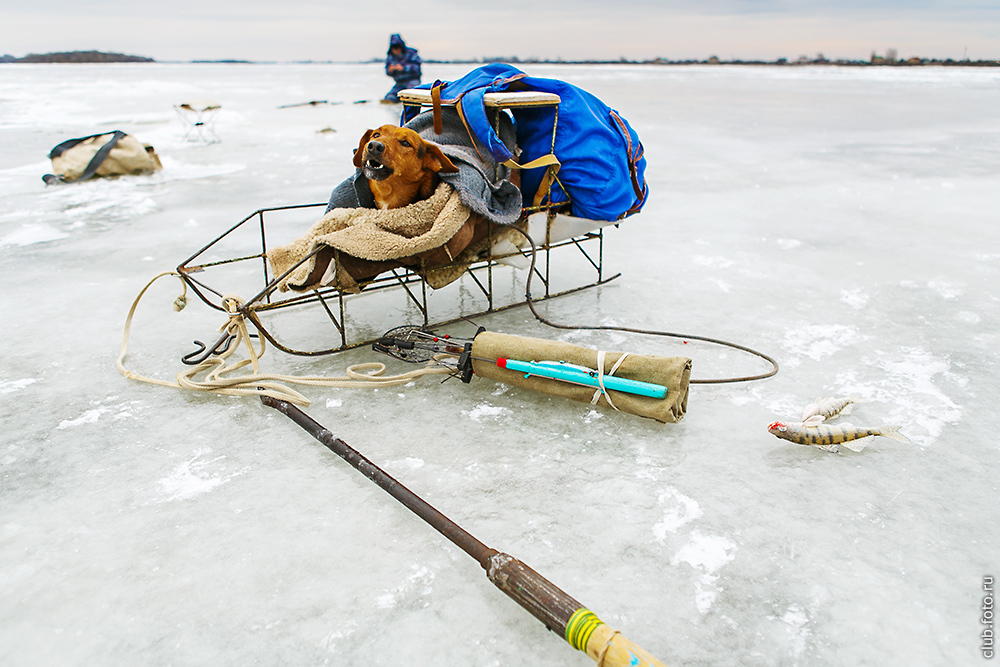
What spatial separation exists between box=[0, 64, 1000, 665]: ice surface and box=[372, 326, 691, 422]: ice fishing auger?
0.09 metres

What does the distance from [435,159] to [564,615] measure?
2.04 m

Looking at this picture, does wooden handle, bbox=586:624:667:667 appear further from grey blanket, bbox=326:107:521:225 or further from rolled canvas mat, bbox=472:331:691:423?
grey blanket, bbox=326:107:521:225

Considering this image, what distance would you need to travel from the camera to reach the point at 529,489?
197 cm

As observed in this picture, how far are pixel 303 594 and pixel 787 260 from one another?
3.71 metres

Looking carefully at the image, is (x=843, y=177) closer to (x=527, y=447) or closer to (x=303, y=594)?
(x=527, y=447)

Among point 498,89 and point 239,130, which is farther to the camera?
point 239,130

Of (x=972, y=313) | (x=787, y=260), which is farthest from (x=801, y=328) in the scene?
(x=787, y=260)

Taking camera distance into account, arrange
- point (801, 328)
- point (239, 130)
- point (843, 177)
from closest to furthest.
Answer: point (801, 328)
point (843, 177)
point (239, 130)

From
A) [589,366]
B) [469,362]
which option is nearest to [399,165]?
[469,362]

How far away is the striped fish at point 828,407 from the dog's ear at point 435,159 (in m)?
1.72

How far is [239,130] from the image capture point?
1174 centimetres

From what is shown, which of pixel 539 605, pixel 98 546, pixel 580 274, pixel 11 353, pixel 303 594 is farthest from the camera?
pixel 580 274

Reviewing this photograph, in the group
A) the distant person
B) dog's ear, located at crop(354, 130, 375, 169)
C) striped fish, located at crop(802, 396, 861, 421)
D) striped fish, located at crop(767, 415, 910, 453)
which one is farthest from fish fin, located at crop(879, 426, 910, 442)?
the distant person

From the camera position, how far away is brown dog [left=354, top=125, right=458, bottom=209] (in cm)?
272
